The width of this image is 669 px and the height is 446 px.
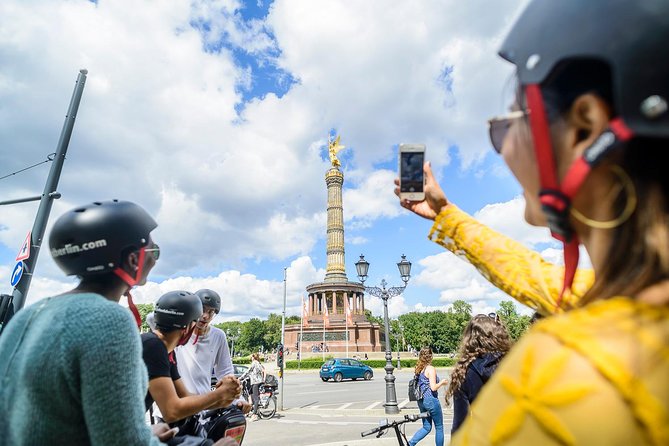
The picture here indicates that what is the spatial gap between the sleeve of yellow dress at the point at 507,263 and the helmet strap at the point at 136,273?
146 centimetres

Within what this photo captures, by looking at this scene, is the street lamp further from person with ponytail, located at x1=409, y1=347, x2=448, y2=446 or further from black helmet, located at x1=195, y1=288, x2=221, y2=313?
black helmet, located at x1=195, y1=288, x2=221, y2=313

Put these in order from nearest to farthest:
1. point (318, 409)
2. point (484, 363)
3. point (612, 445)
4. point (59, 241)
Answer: point (612, 445) → point (59, 241) → point (484, 363) → point (318, 409)

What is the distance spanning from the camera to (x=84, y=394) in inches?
57.1

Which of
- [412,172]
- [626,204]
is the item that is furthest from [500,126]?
[412,172]

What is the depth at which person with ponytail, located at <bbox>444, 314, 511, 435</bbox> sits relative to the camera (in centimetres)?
422

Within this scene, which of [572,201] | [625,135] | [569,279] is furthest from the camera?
[569,279]

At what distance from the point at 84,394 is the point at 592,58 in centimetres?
178

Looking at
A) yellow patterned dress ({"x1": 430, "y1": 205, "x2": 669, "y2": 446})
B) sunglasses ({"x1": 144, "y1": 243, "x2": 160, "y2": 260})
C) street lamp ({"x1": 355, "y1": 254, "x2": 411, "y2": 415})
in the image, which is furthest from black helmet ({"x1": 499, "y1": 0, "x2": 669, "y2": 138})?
street lamp ({"x1": 355, "y1": 254, "x2": 411, "y2": 415})

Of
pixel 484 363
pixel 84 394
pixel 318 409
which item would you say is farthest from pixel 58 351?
pixel 318 409

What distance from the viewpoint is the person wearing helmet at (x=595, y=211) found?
0.58m

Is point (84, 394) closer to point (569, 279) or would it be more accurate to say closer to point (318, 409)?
point (569, 279)

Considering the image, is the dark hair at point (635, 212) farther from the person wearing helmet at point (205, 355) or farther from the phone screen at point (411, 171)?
the person wearing helmet at point (205, 355)

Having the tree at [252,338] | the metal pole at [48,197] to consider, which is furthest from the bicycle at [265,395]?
the tree at [252,338]

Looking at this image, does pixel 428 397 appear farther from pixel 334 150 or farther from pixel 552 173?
pixel 334 150
